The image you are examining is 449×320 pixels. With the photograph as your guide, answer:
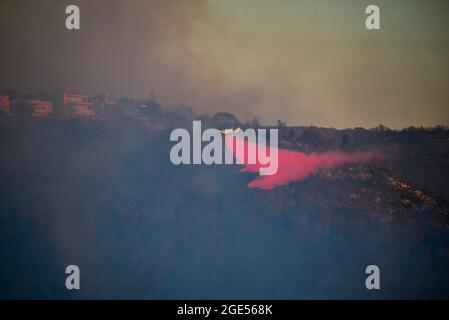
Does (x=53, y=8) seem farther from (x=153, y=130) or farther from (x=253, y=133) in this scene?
(x=253, y=133)

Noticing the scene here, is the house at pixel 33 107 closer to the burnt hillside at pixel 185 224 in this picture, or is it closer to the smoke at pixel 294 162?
the burnt hillside at pixel 185 224

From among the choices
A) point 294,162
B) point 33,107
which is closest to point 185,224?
point 294,162

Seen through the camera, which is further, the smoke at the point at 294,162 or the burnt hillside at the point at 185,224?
the smoke at the point at 294,162

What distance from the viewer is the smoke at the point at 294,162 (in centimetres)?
571

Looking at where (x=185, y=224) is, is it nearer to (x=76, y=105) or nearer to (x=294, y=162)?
(x=294, y=162)

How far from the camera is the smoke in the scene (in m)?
5.71

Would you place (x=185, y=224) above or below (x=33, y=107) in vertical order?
below

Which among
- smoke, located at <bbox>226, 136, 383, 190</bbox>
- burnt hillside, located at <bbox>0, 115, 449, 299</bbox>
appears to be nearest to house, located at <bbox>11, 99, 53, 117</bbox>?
burnt hillside, located at <bbox>0, 115, 449, 299</bbox>

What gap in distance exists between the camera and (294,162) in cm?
584

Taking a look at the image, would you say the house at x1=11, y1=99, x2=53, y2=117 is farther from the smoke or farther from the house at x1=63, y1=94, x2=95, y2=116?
the smoke

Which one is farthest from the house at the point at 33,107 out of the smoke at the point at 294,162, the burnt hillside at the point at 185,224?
the smoke at the point at 294,162

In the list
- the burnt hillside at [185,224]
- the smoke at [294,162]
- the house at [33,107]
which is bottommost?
the burnt hillside at [185,224]

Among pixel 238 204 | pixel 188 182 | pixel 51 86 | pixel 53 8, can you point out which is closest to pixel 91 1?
pixel 53 8

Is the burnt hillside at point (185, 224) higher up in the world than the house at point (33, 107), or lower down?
lower down
